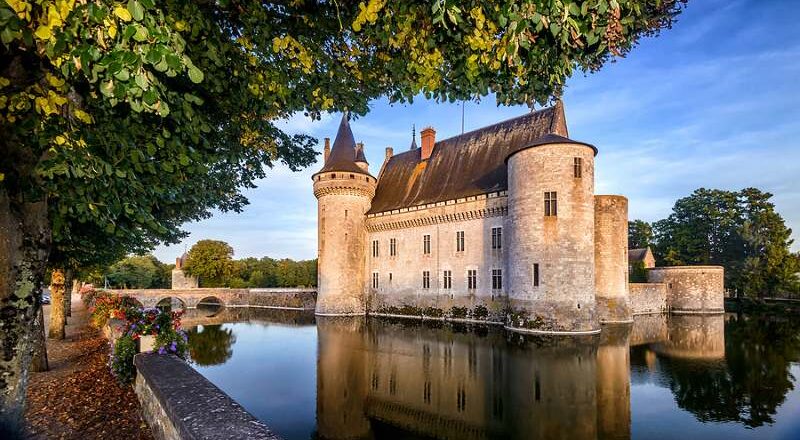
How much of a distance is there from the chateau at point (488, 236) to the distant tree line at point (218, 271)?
81.5 feet

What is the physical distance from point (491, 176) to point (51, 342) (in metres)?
21.3

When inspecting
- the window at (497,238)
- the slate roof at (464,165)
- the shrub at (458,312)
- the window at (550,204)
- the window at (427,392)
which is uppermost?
the slate roof at (464,165)

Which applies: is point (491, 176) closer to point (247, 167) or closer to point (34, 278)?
point (247, 167)

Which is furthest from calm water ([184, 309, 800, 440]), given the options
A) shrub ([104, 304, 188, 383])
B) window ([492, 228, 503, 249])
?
window ([492, 228, 503, 249])

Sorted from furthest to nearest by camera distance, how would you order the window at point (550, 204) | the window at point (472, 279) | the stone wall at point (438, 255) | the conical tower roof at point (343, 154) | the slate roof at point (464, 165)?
the conical tower roof at point (343, 154), the slate roof at point (464, 165), the window at point (472, 279), the stone wall at point (438, 255), the window at point (550, 204)

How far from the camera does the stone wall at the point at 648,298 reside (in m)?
30.2

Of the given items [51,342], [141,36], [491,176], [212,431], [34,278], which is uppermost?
[491,176]

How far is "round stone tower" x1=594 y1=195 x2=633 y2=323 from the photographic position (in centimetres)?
2417

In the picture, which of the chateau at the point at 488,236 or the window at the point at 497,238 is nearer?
the chateau at the point at 488,236

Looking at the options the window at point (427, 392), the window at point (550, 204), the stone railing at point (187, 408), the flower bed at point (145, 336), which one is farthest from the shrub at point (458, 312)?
the stone railing at point (187, 408)

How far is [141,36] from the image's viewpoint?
233 centimetres

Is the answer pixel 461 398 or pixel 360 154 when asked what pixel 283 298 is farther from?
pixel 461 398

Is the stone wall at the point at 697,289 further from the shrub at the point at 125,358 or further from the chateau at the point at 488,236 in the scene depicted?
the shrub at the point at 125,358

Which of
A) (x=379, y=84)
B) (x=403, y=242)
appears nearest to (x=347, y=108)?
(x=379, y=84)
